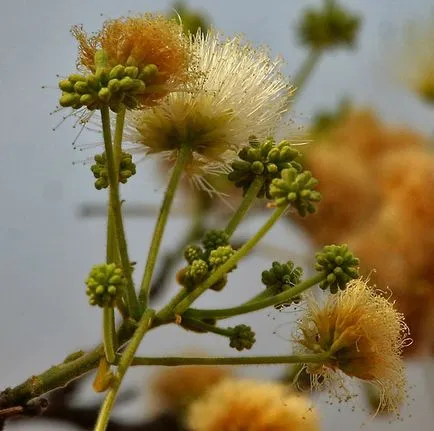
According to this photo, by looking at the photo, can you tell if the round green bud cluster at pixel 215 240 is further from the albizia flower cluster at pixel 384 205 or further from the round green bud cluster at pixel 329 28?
the round green bud cluster at pixel 329 28

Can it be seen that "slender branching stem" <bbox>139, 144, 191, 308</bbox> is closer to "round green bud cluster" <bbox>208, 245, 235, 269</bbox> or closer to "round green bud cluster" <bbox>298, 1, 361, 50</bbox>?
"round green bud cluster" <bbox>208, 245, 235, 269</bbox>

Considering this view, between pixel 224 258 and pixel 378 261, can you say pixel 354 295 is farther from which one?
pixel 378 261

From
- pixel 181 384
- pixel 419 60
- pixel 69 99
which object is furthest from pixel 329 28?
pixel 69 99

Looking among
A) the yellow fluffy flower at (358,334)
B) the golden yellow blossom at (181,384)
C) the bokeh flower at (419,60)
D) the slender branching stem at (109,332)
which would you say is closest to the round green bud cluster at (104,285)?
the slender branching stem at (109,332)

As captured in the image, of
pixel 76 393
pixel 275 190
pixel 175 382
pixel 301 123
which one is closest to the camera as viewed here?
pixel 275 190

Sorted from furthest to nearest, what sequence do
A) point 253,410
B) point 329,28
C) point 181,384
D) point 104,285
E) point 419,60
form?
point 329,28 → point 419,60 → point 181,384 → point 253,410 → point 104,285

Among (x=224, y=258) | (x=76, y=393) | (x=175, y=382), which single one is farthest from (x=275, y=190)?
(x=175, y=382)

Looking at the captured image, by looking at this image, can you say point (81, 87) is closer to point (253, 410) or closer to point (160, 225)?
point (160, 225)
